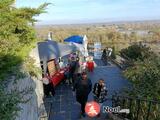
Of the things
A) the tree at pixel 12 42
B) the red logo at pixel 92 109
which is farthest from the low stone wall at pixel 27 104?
the red logo at pixel 92 109

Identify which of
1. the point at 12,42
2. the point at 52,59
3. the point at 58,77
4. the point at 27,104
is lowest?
the point at 58,77

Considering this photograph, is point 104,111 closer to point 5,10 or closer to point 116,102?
point 116,102

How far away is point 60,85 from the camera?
16.8 meters

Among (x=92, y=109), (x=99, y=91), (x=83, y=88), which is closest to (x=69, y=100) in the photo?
(x=99, y=91)

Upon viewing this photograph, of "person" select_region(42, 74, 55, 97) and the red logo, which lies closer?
the red logo

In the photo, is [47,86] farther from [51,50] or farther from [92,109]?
[92,109]

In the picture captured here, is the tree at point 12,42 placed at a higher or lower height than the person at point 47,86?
higher

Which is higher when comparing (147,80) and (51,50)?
(51,50)

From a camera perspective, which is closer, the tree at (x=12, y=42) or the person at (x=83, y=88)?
the tree at (x=12, y=42)

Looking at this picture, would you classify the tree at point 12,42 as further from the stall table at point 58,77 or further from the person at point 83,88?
the stall table at point 58,77

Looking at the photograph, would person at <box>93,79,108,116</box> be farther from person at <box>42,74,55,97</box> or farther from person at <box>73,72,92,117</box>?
person at <box>42,74,55,97</box>

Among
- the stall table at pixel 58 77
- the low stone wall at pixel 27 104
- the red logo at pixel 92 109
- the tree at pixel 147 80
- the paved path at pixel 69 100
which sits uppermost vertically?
the low stone wall at pixel 27 104

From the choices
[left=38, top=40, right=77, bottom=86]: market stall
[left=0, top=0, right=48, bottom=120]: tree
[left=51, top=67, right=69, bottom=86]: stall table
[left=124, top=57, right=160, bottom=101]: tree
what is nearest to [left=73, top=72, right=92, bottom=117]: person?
[left=124, top=57, right=160, bottom=101]: tree

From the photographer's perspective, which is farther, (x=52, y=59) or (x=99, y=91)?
(x=52, y=59)
